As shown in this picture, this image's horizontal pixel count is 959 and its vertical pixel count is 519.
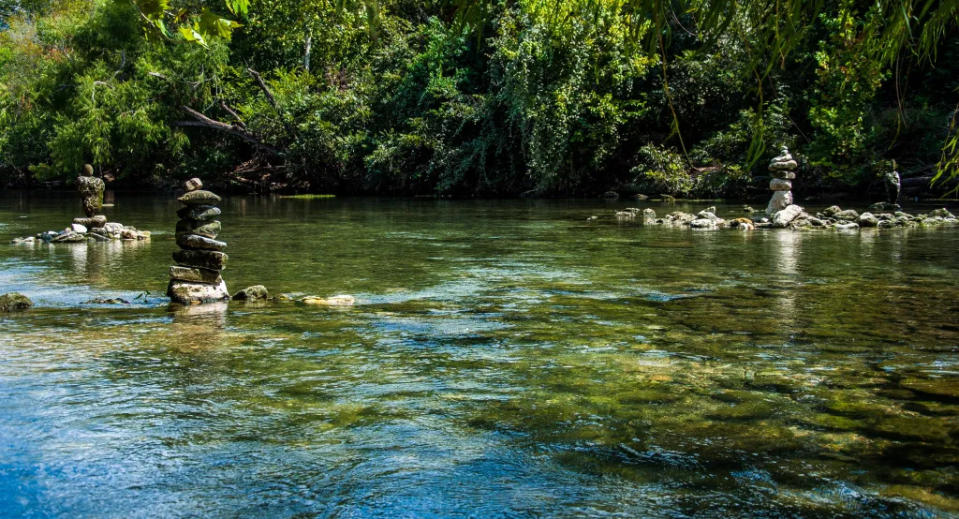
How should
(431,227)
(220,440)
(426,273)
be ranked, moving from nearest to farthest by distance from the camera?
(220,440) < (426,273) < (431,227)

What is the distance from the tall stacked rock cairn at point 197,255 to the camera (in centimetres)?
1020

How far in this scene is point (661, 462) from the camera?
15.3 feet

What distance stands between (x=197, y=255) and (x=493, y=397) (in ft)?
18.3

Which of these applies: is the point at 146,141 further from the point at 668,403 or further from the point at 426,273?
the point at 668,403

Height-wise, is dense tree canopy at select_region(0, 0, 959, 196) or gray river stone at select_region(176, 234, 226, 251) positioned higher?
dense tree canopy at select_region(0, 0, 959, 196)

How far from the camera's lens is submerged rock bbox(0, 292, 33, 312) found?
31.4 ft

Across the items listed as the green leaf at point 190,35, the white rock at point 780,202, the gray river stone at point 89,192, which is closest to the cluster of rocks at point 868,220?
the white rock at point 780,202

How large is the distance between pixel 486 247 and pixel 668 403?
11.1 m

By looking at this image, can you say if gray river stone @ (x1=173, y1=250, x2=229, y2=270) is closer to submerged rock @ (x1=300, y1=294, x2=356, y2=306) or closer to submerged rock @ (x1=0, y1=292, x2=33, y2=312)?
submerged rock @ (x1=300, y1=294, x2=356, y2=306)

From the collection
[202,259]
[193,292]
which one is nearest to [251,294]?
[193,292]

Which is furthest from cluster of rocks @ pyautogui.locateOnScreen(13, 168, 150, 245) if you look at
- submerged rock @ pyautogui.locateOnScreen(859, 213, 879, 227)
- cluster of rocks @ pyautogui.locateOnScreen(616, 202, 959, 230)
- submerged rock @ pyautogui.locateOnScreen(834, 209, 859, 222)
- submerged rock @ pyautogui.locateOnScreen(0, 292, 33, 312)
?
submerged rock @ pyautogui.locateOnScreen(859, 213, 879, 227)

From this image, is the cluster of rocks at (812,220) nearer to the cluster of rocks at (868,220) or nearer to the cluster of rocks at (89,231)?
the cluster of rocks at (868,220)

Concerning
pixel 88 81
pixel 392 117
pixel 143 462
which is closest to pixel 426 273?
pixel 143 462

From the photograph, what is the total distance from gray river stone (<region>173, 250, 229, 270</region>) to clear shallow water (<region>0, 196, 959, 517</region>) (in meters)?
0.56
